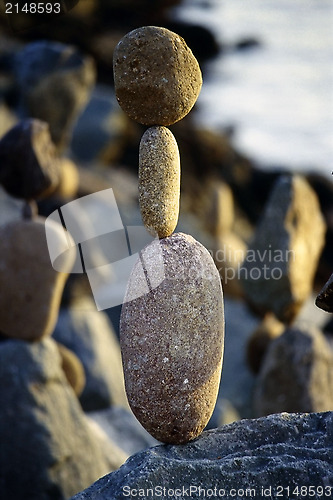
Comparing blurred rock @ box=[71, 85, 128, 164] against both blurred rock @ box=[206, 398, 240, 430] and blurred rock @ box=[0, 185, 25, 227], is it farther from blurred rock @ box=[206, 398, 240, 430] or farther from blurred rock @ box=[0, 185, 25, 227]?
blurred rock @ box=[206, 398, 240, 430]

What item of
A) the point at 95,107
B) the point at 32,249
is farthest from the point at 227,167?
the point at 32,249

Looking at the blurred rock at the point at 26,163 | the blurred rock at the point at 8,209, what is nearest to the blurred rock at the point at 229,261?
the blurred rock at the point at 8,209

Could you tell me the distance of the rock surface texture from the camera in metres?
1.80

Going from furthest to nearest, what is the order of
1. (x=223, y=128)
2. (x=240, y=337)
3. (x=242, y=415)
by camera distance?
(x=223, y=128) < (x=240, y=337) < (x=242, y=415)

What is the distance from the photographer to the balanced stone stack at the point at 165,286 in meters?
1.86

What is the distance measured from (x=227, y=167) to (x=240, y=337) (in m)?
4.43

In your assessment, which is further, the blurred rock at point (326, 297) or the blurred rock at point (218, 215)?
the blurred rock at point (218, 215)

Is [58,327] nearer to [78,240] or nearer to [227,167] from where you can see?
[78,240]

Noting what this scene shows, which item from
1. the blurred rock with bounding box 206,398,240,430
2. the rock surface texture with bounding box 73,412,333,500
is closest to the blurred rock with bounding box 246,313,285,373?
the blurred rock with bounding box 206,398,240,430

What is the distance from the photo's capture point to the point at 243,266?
12.3 feet

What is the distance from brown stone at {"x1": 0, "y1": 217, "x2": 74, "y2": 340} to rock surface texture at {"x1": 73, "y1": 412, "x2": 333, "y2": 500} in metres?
1.22

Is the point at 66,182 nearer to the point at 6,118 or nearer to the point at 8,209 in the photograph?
the point at 8,209

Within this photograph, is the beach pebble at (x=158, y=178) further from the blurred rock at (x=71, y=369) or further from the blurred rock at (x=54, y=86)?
the blurred rock at (x=54, y=86)

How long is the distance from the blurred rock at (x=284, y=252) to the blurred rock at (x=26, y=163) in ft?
3.58
